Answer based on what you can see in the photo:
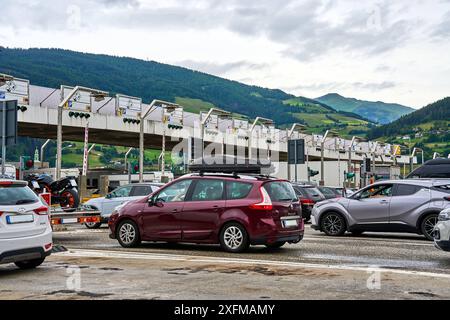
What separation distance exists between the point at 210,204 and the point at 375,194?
18.7 ft

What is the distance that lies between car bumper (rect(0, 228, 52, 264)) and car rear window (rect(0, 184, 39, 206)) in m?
0.55

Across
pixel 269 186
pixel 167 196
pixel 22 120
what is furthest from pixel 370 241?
pixel 22 120

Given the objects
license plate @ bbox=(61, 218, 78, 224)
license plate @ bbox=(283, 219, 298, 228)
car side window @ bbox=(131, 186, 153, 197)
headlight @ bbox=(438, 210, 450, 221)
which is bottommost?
license plate @ bbox=(61, 218, 78, 224)

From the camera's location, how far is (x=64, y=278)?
348 inches

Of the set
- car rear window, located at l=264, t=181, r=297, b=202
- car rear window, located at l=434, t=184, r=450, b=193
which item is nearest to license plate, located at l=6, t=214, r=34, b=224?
car rear window, located at l=264, t=181, r=297, b=202

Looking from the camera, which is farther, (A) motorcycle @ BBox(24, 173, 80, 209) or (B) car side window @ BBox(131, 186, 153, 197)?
(B) car side window @ BBox(131, 186, 153, 197)

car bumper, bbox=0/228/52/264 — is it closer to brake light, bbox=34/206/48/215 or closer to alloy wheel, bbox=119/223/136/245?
brake light, bbox=34/206/48/215

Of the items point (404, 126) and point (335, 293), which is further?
point (404, 126)

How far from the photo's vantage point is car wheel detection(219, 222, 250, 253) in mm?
11930

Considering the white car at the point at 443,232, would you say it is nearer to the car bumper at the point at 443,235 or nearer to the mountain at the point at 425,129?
the car bumper at the point at 443,235

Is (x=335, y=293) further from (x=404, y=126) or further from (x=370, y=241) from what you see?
(x=404, y=126)

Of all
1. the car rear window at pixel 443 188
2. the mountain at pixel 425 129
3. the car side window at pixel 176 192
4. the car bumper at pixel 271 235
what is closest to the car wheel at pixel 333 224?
the car rear window at pixel 443 188

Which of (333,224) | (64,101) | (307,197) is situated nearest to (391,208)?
(333,224)

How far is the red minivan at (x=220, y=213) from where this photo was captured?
468 inches
